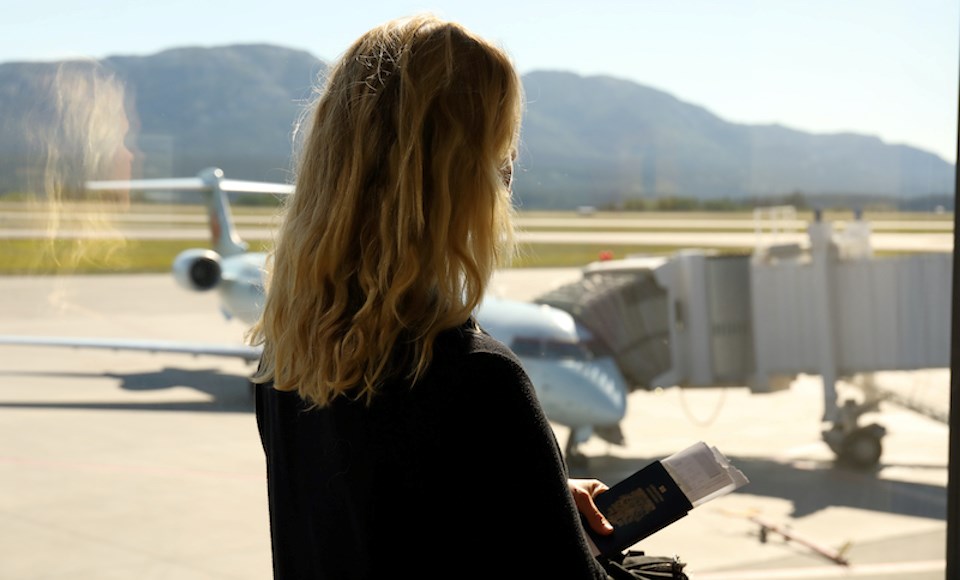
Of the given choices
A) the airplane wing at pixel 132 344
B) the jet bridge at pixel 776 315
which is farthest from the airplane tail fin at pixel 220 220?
the jet bridge at pixel 776 315

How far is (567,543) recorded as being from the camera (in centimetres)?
109

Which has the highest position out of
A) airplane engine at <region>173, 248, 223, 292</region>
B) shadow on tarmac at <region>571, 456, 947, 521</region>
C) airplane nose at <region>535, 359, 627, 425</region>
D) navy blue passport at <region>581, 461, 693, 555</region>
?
airplane engine at <region>173, 248, 223, 292</region>

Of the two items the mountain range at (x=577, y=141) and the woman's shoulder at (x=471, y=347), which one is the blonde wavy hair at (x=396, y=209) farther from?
the mountain range at (x=577, y=141)

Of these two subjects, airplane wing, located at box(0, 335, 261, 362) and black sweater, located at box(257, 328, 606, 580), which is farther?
airplane wing, located at box(0, 335, 261, 362)

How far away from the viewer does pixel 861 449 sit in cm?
496

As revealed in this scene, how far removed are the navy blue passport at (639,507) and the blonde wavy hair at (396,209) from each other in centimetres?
40

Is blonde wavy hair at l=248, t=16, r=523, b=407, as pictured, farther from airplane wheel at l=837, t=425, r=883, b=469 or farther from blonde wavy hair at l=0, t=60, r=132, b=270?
airplane wheel at l=837, t=425, r=883, b=469

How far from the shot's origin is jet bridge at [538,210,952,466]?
192 inches

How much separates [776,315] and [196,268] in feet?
10.8

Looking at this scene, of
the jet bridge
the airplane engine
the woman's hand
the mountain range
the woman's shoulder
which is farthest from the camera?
the jet bridge

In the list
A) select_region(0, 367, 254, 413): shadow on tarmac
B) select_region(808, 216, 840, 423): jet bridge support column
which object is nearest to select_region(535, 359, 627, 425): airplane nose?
select_region(808, 216, 840, 423): jet bridge support column

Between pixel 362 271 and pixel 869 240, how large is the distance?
436 cm

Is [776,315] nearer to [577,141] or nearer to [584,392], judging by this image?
[584,392]

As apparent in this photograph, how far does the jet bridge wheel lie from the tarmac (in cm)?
5
